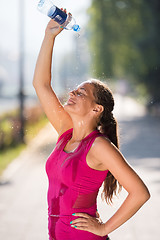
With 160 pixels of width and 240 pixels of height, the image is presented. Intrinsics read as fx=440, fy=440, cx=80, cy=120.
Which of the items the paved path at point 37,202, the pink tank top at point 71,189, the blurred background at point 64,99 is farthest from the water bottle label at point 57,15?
the paved path at point 37,202

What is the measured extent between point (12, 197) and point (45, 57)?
4218 mm

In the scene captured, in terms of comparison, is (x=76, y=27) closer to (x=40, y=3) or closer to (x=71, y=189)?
Answer: (x=40, y=3)

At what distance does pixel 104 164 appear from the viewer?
1.95 m

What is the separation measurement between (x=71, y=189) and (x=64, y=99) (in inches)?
34.3

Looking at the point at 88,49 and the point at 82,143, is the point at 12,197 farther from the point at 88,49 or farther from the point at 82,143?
the point at 88,49

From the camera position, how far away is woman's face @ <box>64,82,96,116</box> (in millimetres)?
2096

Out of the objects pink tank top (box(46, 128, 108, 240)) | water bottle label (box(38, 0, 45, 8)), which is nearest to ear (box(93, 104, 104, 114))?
pink tank top (box(46, 128, 108, 240))

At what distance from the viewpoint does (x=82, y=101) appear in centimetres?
211

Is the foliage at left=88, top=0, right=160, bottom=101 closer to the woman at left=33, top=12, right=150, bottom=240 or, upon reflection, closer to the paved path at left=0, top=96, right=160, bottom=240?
the paved path at left=0, top=96, right=160, bottom=240

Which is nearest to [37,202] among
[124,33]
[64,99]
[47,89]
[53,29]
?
[64,99]

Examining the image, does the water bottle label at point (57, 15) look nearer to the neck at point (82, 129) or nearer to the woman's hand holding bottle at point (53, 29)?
the woman's hand holding bottle at point (53, 29)

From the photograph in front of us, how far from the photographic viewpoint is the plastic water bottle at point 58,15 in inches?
86.8

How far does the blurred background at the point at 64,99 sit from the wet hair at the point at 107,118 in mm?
252

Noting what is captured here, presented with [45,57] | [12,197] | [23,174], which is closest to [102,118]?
[45,57]
